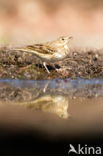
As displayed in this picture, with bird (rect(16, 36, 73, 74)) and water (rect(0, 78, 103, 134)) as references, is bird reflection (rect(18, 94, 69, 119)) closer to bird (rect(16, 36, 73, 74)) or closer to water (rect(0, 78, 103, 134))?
water (rect(0, 78, 103, 134))

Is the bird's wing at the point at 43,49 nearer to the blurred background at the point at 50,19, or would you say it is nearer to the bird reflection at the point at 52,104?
the bird reflection at the point at 52,104

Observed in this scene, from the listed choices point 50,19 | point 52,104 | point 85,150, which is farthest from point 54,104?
point 50,19

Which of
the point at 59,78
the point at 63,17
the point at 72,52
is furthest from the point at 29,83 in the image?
the point at 63,17

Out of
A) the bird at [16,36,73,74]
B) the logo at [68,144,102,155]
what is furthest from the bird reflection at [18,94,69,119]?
the bird at [16,36,73,74]

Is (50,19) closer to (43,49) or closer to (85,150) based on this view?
(43,49)

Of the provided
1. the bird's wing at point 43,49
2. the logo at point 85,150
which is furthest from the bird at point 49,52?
the logo at point 85,150

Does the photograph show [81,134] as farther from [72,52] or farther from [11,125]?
[72,52]

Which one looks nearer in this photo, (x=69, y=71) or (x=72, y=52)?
(x=69, y=71)

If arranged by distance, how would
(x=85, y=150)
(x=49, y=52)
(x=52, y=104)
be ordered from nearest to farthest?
(x=85, y=150) → (x=52, y=104) → (x=49, y=52)
